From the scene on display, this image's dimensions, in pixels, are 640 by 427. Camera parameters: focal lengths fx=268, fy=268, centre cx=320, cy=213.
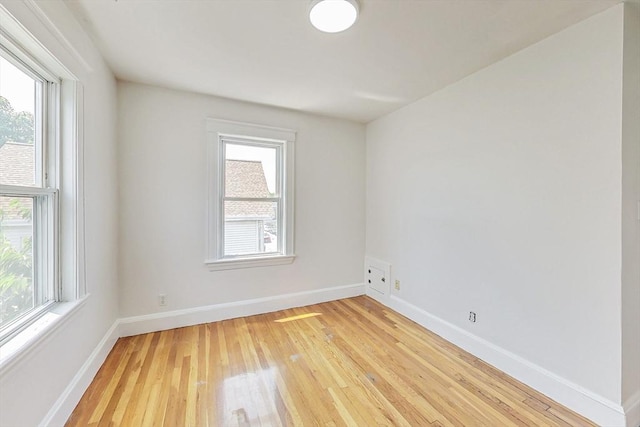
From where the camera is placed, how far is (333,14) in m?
1.62

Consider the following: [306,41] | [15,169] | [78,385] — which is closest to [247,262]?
[78,385]

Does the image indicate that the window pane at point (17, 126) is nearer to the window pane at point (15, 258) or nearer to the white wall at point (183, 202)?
the window pane at point (15, 258)

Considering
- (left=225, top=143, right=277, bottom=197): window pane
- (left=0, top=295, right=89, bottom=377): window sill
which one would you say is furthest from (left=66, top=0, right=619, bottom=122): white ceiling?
(left=0, top=295, right=89, bottom=377): window sill

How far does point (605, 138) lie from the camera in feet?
5.17

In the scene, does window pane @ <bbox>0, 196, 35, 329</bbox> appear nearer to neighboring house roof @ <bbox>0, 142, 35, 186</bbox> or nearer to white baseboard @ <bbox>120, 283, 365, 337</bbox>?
neighboring house roof @ <bbox>0, 142, 35, 186</bbox>

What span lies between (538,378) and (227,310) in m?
2.78

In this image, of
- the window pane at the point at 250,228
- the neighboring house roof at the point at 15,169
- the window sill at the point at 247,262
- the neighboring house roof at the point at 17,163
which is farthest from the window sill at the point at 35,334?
the window pane at the point at 250,228

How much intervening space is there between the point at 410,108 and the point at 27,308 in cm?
348

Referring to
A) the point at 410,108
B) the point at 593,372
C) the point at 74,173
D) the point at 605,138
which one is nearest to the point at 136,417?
the point at 74,173

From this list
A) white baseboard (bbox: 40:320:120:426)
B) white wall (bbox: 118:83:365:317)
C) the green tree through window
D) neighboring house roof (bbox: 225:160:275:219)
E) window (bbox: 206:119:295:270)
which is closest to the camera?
the green tree through window

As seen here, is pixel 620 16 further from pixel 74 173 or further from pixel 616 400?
pixel 74 173

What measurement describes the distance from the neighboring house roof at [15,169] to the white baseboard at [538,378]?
126 inches

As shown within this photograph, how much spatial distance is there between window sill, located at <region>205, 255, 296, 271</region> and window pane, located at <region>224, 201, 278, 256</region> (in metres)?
0.12

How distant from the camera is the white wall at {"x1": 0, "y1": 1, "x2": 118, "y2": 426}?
1.22 m
